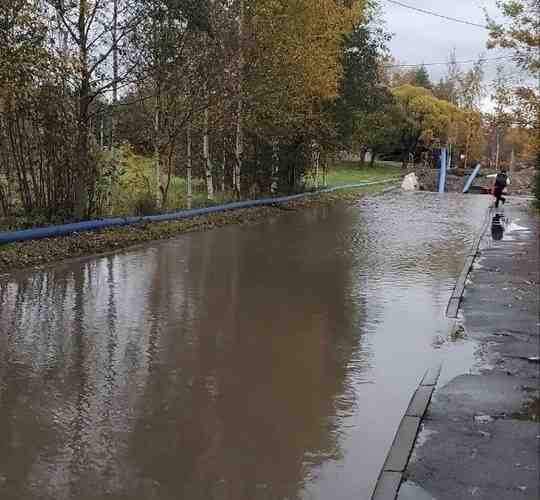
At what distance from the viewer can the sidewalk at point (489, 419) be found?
4160 millimetres

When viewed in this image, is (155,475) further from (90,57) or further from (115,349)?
(90,57)

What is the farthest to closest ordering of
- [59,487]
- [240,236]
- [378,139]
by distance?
[378,139]
[240,236]
[59,487]

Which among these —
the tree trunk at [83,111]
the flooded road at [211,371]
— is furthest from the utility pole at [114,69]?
the flooded road at [211,371]

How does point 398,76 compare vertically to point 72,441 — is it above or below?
above

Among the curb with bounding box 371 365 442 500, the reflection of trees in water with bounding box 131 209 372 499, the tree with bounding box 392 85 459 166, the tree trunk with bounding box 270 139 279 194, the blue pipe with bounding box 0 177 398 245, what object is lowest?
the reflection of trees in water with bounding box 131 209 372 499

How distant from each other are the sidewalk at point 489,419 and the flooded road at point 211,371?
1.00ft

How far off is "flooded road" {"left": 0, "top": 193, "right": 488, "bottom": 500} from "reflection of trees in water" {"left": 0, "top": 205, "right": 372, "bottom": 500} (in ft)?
0.06

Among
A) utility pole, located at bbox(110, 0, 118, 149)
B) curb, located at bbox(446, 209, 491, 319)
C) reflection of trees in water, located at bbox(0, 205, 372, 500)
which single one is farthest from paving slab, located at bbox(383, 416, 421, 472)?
utility pole, located at bbox(110, 0, 118, 149)

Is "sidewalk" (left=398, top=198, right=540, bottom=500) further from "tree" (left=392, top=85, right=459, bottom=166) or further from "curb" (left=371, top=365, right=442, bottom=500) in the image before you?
"tree" (left=392, top=85, right=459, bottom=166)

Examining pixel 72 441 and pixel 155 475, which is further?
pixel 72 441

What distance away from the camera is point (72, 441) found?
4.80 metres

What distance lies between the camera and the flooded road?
174 inches

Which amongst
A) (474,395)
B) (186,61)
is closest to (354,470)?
(474,395)

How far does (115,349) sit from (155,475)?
Result: 9.10ft
